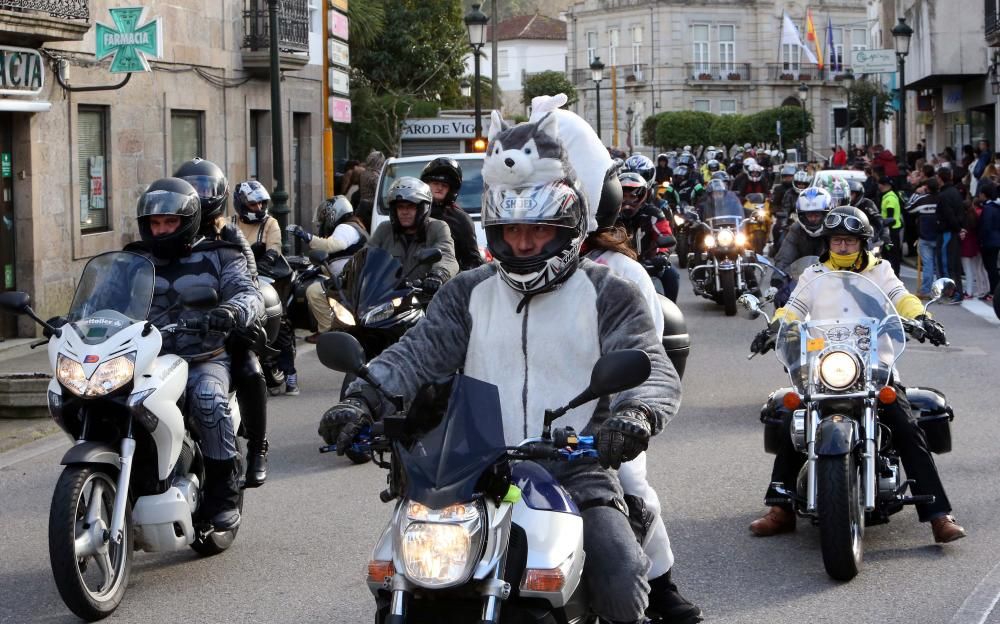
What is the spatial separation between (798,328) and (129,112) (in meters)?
15.0

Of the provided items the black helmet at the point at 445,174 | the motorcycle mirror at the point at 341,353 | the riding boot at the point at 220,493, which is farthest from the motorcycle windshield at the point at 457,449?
the black helmet at the point at 445,174

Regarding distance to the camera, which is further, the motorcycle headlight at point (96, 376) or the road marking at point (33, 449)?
the road marking at point (33, 449)

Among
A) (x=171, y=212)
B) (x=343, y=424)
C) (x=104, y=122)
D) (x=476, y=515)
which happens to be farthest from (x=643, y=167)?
(x=476, y=515)

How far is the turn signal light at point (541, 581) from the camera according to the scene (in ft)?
12.2

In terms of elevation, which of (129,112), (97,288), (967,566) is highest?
(129,112)

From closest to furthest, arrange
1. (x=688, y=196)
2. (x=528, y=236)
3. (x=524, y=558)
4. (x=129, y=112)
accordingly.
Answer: (x=524, y=558), (x=528, y=236), (x=129, y=112), (x=688, y=196)

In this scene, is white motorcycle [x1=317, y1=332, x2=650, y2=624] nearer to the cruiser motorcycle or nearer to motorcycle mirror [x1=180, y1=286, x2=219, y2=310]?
motorcycle mirror [x1=180, y1=286, x2=219, y2=310]

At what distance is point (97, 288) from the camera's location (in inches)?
257

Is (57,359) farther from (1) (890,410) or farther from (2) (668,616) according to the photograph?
(1) (890,410)

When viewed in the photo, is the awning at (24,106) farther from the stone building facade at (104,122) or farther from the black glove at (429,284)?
the black glove at (429,284)

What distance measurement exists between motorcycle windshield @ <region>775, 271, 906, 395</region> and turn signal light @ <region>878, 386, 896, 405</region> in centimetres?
5

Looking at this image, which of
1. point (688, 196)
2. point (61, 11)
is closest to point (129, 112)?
point (61, 11)

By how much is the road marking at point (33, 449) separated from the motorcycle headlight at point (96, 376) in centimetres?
380

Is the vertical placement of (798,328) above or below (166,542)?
above
